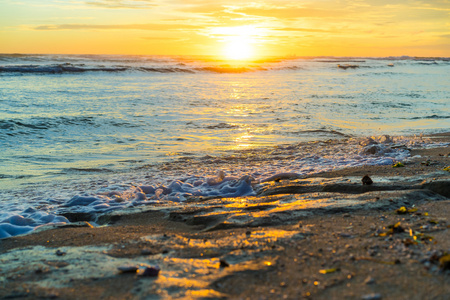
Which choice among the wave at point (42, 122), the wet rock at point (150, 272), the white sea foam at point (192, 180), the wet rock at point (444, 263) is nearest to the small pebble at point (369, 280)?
the wet rock at point (444, 263)

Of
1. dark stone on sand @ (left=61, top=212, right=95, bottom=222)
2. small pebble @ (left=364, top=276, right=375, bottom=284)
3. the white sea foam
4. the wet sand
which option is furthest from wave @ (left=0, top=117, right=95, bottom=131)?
small pebble @ (left=364, top=276, right=375, bottom=284)

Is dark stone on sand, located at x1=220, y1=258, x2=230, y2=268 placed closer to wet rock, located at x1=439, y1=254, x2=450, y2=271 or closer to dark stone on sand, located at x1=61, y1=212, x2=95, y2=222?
wet rock, located at x1=439, y1=254, x2=450, y2=271

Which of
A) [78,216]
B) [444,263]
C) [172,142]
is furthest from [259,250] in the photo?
[172,142]

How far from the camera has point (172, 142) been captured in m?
9.08

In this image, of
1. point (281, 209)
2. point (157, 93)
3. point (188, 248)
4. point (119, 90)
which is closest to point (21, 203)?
point (188, 248)

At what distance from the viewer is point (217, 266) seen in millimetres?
2557

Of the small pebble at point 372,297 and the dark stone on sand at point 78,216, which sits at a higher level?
the small pebble at point 372,297

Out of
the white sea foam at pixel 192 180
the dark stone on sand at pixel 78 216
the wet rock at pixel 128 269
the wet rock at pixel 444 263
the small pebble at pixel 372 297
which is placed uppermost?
the wet rock at pixel 444 263

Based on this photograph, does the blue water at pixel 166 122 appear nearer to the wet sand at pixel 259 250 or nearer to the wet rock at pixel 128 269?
the wet sand at pixel 259 250

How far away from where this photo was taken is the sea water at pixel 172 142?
5.29 m

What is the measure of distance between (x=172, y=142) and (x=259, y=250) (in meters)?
6.57

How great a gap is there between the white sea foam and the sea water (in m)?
0.02

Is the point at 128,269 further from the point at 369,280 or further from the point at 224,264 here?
the point at 369,280

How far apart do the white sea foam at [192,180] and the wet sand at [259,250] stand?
23.4 inches
